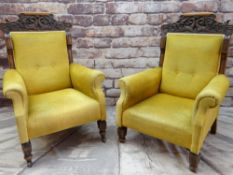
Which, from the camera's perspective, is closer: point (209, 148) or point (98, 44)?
point (209, 148)

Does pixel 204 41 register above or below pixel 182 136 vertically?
above

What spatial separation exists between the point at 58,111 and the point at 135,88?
59 cm

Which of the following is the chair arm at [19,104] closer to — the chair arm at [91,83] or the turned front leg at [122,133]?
the chair arm at [91,83]

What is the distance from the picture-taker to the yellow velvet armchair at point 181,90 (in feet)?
4.93

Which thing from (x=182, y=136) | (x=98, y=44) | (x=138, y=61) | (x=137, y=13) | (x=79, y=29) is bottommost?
(x=182, y=136)

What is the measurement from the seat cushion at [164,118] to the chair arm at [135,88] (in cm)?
4

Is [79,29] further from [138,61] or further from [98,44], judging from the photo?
[138,61]

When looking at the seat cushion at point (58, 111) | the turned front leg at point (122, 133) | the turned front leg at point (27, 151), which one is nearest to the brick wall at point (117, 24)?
the seat cushion at point (58, 111)

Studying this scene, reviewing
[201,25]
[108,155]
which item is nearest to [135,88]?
[108,155]

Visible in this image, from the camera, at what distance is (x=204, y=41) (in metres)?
1.83

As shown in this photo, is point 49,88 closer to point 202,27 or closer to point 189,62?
point 189,62

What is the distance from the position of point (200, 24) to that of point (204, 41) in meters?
0.16

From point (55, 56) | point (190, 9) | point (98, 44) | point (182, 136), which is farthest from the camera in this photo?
point (98, 44)

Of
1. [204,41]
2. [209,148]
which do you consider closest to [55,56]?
[204,41]
